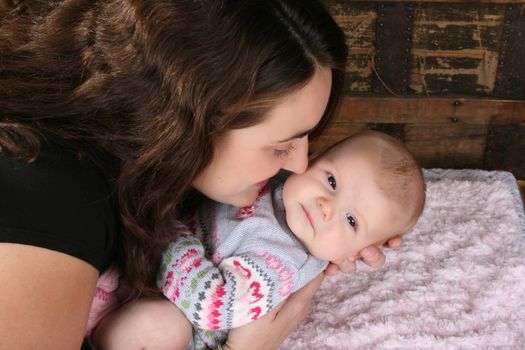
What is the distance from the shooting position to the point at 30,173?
1.03 metres

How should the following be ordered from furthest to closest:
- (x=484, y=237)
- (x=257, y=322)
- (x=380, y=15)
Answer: (x=380, y=15) < (x=484, y=237) < (x=257, y=322)

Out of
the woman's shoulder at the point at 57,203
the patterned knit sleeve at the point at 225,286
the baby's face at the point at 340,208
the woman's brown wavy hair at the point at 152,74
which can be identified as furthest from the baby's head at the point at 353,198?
the woman's shoulder at the point at 57,203

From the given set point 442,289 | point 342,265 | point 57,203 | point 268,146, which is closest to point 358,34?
point 442,289

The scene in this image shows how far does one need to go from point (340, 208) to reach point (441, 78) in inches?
45.1

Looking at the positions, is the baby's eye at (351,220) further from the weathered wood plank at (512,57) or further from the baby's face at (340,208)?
the weathered wood plank at (512,57)

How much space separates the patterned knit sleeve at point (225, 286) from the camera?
1.30m

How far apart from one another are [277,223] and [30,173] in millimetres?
568

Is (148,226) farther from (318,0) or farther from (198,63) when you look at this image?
(318,0)

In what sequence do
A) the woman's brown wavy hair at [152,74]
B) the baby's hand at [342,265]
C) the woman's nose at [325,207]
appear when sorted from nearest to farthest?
the woman's brown wavy hair at [152,74]
the woman's nose at [325,207]
the baby's hand at [342,265]

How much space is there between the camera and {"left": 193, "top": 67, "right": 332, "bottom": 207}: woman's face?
118 centimetres

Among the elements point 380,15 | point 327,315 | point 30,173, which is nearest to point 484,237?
point 327,315

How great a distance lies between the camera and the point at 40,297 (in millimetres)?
993

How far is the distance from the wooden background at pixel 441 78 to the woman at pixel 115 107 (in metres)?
1.07

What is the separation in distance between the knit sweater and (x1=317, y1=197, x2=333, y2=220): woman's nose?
95mm
